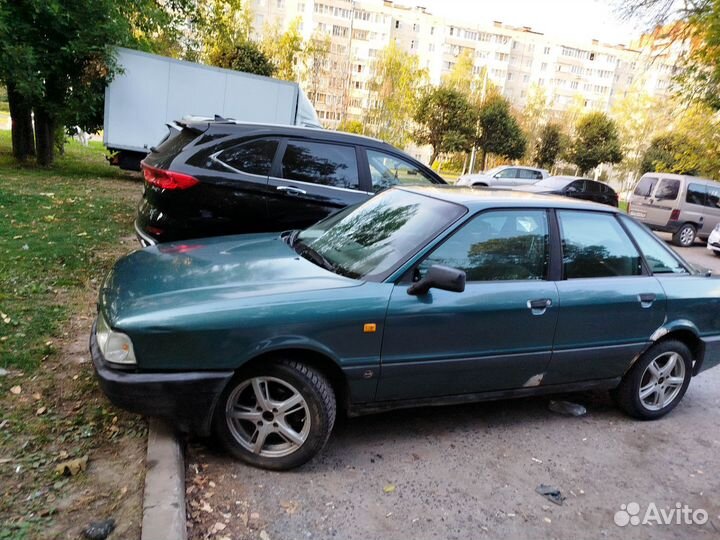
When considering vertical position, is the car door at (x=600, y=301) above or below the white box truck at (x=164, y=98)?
below

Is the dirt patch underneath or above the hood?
underneath

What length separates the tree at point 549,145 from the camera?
136 ft

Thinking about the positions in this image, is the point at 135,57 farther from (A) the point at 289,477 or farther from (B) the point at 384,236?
(A) the point at 289,477

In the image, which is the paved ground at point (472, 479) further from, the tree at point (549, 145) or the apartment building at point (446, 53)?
the apartment building at point (446, 53)

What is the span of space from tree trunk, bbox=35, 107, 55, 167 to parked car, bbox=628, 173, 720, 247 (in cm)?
1621

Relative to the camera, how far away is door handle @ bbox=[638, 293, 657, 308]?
389 cm

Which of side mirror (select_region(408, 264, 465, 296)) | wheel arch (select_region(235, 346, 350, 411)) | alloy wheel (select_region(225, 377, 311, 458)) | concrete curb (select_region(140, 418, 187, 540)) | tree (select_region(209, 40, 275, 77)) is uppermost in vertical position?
tree (select_region(209, 40, 275, 77))

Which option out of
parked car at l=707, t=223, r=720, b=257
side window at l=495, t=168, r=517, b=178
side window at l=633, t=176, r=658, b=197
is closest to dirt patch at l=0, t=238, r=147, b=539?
parked car at l=707, t=223, r=720, b=257

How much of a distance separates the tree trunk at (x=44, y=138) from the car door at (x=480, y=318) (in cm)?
1358

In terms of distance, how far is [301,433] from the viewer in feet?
10.0

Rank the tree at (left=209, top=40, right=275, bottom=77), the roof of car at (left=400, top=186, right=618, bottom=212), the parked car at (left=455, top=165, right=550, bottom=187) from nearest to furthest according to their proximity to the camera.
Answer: the roof of car at (left=400, top=186, right=618, bottom=212) < the parked car at (left=455, top=165, right=550, bottom=187) < the tree at (left=209, top=40, right=275, bottom=77)

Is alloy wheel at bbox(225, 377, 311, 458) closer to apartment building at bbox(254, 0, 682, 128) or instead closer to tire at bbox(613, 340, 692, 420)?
tire at bbox(613, 340, 692, 420)

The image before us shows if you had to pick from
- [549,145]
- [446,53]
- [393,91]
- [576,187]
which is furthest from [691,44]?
[446,53]

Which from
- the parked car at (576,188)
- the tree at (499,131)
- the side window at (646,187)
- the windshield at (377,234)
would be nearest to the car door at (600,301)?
the windshield at (377,234)
